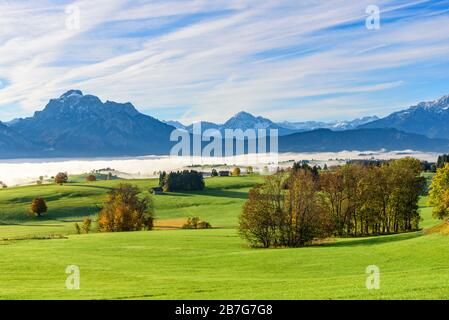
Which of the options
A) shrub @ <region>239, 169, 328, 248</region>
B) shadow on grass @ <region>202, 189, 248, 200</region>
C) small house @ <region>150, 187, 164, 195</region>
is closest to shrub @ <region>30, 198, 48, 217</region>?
small house @ <region>150, 187, 164, 195</region>

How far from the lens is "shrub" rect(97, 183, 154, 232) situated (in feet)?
364

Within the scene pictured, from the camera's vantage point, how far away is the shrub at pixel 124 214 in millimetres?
110812

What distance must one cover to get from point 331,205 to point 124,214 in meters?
46.2

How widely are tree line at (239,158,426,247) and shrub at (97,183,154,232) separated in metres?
40.8

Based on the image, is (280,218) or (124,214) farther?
(124,214)

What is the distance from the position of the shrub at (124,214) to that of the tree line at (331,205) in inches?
1606

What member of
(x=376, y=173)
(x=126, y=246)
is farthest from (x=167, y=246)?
(x=376, y=173)

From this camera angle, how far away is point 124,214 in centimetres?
11181

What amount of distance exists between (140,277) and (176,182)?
15418cm

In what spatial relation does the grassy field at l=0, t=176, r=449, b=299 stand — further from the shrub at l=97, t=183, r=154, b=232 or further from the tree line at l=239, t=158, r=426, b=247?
the shrub at l=97, t=183, r=154, b=232

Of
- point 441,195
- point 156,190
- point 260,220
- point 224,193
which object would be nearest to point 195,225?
point 260,220

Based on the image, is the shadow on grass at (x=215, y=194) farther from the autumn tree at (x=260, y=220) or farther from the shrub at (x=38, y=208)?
the autumn tree at (x=260, y=220)

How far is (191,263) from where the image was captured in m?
52.5

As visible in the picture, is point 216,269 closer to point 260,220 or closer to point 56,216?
point 260,220
